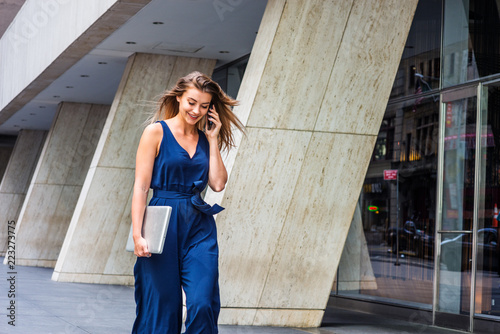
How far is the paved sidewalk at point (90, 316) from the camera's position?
7.95 meters

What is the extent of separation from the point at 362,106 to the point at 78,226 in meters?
8.12

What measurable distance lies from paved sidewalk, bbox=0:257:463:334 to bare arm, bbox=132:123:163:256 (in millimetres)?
3579

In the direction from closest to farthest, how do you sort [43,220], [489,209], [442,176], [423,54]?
[489,209], [442,176], [423,54], [43,220]

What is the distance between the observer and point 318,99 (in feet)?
28.3

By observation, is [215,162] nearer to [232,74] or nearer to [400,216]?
[400,216]

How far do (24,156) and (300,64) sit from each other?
21313 mm

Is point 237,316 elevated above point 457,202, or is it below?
below

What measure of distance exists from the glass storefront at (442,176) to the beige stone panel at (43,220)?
39.6ft

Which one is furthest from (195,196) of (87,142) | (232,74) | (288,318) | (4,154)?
(4,154)

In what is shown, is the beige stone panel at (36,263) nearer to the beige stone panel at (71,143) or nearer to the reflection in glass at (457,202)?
the beige stone panel at (71,143)

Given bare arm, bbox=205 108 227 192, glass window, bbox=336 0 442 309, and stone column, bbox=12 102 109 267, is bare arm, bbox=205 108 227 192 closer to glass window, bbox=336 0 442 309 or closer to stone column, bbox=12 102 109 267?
glass window, bbox=336 0 442 309

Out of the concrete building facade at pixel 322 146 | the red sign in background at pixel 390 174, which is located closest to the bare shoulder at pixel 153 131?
the concrete building facade at pixel 322 146

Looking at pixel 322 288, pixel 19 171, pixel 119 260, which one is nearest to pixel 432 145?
pixel 322 288

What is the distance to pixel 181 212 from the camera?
432 cm
